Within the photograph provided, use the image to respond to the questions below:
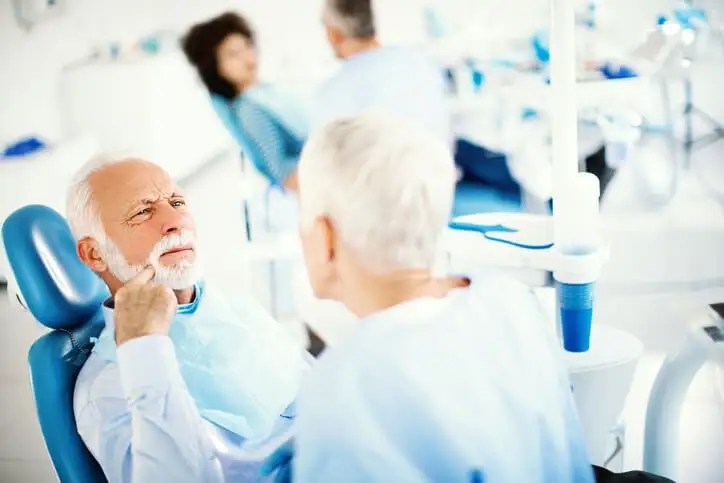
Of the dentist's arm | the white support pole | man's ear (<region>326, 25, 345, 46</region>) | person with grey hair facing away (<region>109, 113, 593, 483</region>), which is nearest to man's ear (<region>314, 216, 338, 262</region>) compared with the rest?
person with grey hair facing away (<region>109, 113, 593, 483</region>)

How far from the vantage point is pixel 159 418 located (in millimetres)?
1039

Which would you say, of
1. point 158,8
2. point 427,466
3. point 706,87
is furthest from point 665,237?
point 158,8

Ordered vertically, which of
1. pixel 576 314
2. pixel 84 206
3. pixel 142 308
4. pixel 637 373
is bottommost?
pixel 637 373

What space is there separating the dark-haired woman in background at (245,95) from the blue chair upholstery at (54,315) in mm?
335

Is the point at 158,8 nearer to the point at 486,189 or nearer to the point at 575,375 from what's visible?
the point at 486,189

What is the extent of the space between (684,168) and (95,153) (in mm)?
885

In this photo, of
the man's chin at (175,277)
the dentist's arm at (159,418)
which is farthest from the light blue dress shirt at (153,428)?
the man's chin at (175,277)

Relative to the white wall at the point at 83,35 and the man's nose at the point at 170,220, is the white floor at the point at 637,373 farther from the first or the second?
the white wall at the point at 83,35

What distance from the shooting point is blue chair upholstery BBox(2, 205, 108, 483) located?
1123 millimetres

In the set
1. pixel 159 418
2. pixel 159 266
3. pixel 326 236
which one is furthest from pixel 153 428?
pixel 326 236

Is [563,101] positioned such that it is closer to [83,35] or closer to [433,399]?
[433,399]

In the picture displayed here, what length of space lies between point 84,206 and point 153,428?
32 centimetres

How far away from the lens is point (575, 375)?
46.4 inches

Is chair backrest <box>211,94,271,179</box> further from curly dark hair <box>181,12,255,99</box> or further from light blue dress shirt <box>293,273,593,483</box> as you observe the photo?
light blue dress shirt <box>293,273,593,483</box>
